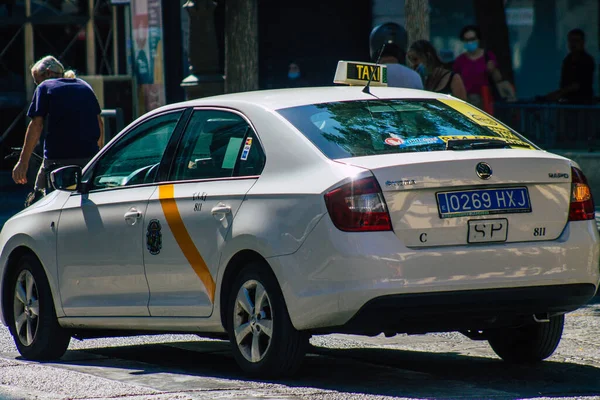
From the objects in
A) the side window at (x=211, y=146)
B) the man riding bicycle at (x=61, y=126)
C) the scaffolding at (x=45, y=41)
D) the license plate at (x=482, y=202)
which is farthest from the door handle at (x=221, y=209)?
the scaffolding at (x=45, y=41)

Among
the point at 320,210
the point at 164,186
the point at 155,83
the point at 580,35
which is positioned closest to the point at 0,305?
the point at 164,186

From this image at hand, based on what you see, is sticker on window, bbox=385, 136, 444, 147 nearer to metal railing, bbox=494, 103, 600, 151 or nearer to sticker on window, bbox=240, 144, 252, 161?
sticker on window, bbox=240, 144, 252, 161

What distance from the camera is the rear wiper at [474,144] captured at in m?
6.50

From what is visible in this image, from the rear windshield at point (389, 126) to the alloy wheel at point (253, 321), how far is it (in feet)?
2.51

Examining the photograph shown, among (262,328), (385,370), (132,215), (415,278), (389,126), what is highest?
(389,126)

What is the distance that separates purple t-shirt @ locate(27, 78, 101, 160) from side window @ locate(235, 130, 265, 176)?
3.45 m

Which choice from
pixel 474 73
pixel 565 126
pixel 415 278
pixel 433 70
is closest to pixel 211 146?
pixel 415 278

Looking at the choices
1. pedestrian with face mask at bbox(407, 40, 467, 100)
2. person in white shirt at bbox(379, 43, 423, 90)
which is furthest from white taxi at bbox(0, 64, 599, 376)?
pedestrian with face mask at bbox(407, 40, 467, 100)

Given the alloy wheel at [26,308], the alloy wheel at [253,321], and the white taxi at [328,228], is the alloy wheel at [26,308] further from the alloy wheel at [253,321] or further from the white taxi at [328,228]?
the alloy wheel at [253,321]

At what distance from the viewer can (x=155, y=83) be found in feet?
70.8

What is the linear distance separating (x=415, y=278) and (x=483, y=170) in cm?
60

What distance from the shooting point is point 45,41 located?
73.6 ft

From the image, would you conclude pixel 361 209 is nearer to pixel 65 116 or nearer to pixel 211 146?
pixel 211 146

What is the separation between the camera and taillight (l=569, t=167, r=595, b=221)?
6535 millimetres
